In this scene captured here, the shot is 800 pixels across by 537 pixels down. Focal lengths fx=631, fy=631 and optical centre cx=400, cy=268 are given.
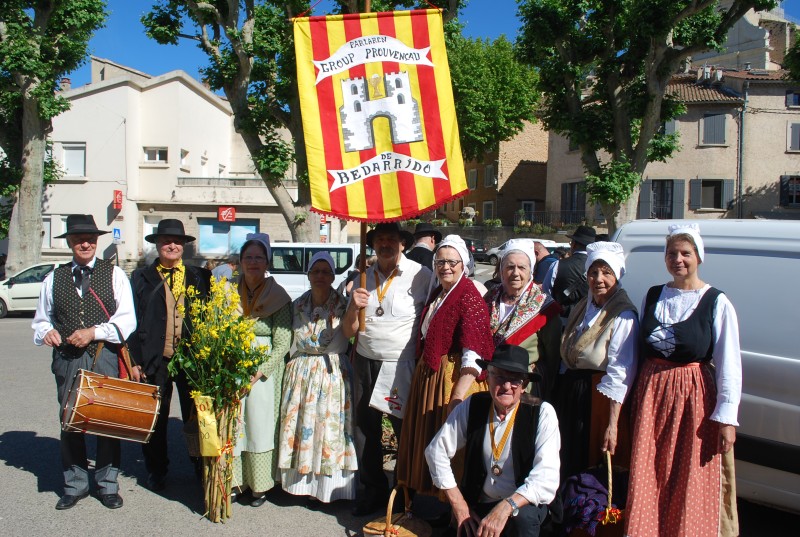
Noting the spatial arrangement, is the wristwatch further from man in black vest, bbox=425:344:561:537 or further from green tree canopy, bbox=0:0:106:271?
green tree canopy, bbox=0:0:106:271

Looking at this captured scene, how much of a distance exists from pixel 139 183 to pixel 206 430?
2697 cm

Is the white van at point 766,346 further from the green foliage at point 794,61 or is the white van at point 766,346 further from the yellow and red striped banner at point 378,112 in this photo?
the green foliage at point 794,61

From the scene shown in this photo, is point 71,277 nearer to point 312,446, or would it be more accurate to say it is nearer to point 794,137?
point 312,446

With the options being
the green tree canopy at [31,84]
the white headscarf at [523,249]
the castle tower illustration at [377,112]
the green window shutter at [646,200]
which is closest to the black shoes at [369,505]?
the white headscarf at [523,249]

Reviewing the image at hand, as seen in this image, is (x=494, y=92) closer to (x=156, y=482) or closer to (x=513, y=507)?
(x=156, y=482)

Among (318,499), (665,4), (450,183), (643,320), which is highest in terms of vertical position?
(665,4)

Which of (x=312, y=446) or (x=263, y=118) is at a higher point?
(x=263, y=118)

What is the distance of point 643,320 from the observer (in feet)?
12.0

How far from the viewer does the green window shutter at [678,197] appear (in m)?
33.3

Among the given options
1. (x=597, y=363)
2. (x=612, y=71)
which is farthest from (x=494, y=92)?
(x=597, y=363)

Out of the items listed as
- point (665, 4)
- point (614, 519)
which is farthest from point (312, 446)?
point (665, 4)

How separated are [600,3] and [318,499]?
1200 cm

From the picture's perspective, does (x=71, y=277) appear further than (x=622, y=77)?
No

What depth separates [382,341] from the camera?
4.33 m
